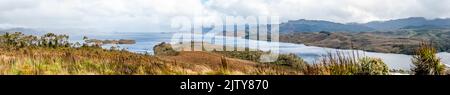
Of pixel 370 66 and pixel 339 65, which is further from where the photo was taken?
pixel 370 66

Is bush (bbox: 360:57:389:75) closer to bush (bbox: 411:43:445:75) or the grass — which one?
the grass

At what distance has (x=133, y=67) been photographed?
12.0 meters

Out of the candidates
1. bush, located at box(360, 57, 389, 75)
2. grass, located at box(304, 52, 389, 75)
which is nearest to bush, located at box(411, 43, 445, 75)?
bush, located at box(360, 57, 389, 75)

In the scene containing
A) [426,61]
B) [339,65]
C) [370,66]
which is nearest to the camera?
[339,65]

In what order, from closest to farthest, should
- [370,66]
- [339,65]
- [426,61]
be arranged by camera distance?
[339,65]
[370,66]
[426,61]

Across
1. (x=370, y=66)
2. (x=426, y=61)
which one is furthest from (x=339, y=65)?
(x=426, y=61)

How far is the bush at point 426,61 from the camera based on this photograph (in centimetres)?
1306

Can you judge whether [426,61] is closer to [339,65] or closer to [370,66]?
[370,66]

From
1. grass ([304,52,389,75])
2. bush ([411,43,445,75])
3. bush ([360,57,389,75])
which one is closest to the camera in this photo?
grass ([304,52,389,75])

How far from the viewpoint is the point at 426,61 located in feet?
43.5

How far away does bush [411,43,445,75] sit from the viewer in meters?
13.1
